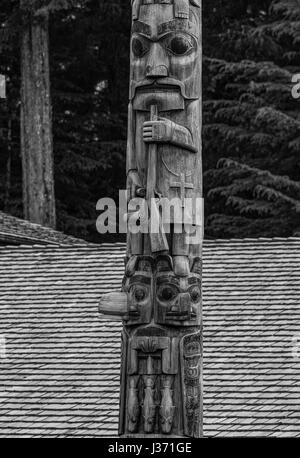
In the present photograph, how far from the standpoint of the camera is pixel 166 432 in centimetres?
1110

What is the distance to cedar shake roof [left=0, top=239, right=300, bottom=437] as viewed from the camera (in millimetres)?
15867

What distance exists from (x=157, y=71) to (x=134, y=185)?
955 millimetres

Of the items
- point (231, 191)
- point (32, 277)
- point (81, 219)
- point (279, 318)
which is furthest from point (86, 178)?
point (279, 318)

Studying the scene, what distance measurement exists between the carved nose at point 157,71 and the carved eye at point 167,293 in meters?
1.74

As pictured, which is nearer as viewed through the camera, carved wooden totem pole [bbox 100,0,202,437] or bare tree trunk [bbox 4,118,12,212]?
carved wooden totem pole [bbox 100,0,202,437]

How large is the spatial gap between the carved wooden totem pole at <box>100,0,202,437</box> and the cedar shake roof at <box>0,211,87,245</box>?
15.1 meters

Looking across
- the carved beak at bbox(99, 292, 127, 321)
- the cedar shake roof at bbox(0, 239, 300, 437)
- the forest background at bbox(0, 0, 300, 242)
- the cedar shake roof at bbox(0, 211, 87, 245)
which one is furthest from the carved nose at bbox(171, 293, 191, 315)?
the forest background at bbox(0, 0, 300, 242)

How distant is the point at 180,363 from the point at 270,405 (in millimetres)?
4660

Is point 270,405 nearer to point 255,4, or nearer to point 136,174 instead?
point 136,174

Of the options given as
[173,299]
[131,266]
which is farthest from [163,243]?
[173,299]

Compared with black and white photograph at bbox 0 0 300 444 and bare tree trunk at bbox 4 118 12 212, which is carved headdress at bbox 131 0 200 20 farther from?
bare tree trunk at bbox 4 118 12 212

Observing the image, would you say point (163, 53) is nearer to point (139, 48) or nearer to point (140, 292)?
point (139, 48)

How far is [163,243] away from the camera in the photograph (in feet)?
37.4

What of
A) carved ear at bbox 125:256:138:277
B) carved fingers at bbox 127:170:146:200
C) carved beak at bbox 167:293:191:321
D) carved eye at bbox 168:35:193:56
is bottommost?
carved beak at bbox 167:293:191:321
